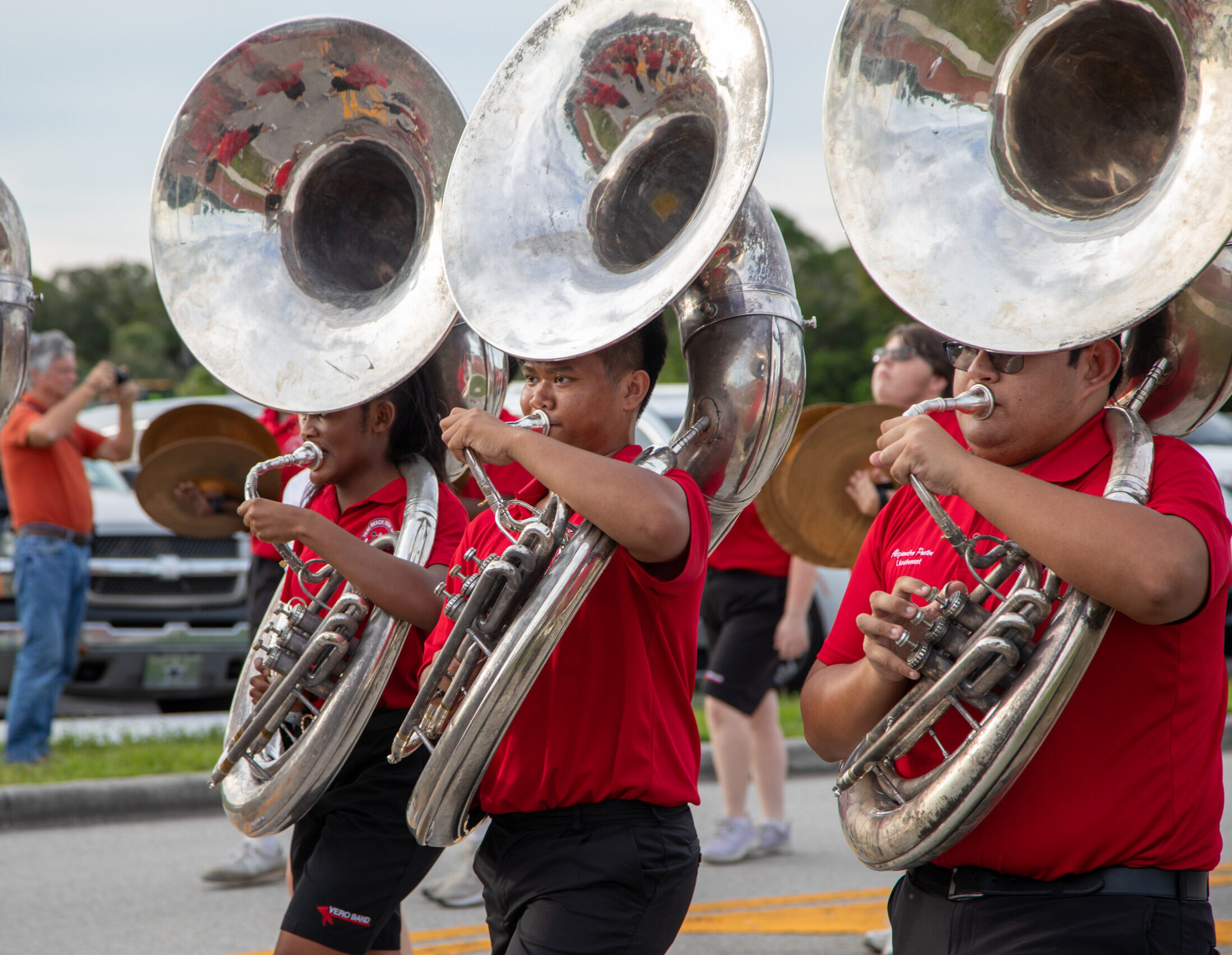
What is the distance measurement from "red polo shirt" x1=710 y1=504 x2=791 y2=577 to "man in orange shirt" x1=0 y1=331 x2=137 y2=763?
291 centimetres

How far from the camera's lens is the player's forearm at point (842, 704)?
6.60 feet

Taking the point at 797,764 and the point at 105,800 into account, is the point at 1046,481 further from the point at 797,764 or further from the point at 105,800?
the point at 797,764

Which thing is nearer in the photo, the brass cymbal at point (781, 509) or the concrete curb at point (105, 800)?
the brass cymbal at point (781, 509)

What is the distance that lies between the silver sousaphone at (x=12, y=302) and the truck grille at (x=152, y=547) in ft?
15.7

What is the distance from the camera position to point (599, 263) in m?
2.45

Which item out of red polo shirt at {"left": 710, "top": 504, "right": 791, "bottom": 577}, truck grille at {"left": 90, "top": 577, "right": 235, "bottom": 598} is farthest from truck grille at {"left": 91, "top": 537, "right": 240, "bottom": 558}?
red polo shirt at {"left": 710, "top": 504, "right": 791, "bottom": 577}

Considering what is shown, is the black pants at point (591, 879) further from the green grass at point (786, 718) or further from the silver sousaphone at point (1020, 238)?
the green grass at point (786, 718)

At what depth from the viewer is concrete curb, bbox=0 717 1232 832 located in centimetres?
572

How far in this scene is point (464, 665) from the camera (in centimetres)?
224

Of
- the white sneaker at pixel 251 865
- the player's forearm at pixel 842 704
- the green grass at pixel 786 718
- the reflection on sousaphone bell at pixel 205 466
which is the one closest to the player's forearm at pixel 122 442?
the reflection on sousaphone bell at pixel 205 466

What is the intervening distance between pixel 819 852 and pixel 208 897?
7.75 ft

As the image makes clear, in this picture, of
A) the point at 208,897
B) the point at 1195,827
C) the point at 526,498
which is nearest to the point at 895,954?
the point at 1195,827

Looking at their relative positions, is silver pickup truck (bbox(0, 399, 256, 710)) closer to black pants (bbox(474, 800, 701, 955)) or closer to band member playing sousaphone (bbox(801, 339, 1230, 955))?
black pants (bbox(474, 800, 701, 955))

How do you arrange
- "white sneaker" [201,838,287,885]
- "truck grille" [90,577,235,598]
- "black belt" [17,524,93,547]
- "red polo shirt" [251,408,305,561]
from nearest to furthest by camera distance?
"red polo shirt" [251,408,305,561], "white sneaker" [201,838,287,885], "black belt" [17,524,93,547], "truck grille" [90,577,235,598]
